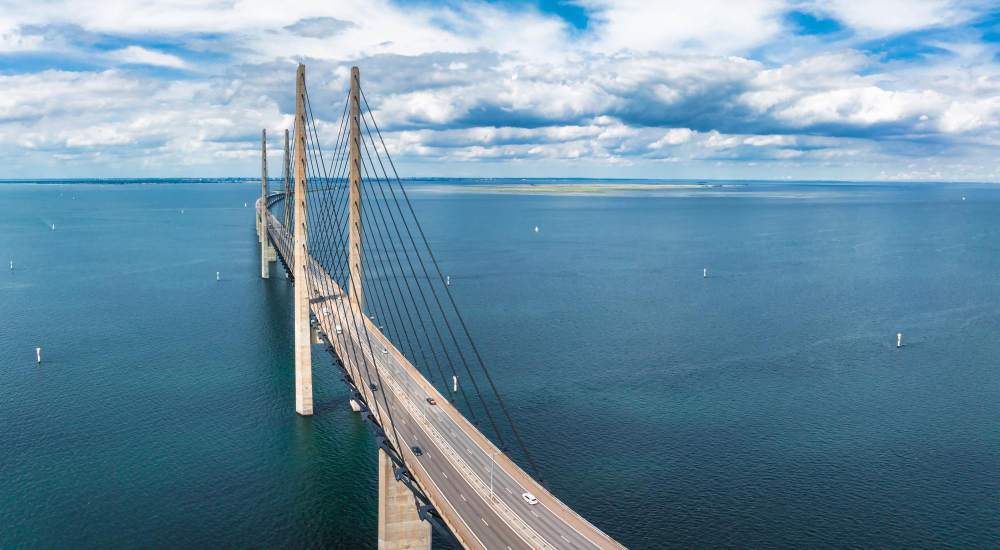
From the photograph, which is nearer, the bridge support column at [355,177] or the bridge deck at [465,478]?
the bridge deck at [465,478]

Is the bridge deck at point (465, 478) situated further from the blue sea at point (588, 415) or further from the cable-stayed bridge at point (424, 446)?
the blue sea at point (588, 415)

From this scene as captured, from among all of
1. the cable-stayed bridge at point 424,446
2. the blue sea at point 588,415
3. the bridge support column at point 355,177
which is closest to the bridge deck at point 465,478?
the cable-stayed bridge at point 424,446

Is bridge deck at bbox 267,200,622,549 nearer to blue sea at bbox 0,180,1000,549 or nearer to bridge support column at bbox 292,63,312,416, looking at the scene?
blue sea at bbox 0,180,1000,549

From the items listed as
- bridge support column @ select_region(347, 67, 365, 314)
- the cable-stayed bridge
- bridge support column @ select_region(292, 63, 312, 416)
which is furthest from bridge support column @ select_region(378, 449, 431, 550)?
bridge support column @ select_region(292, 63, 312, 416)

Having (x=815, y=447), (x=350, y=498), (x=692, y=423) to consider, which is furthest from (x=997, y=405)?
(x=350, y=498)

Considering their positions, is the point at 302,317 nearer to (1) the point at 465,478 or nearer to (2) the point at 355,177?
(2) the point at 355,177

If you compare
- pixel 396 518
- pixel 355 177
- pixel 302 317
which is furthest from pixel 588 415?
pixel 355 177

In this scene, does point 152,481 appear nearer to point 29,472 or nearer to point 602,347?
point 29,472
